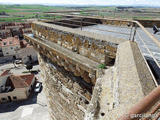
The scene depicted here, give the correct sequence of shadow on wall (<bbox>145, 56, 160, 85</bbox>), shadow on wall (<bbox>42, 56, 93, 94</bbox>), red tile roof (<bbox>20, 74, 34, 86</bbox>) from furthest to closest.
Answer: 1. red tile roof (<bbox>20, 74, 34, 86</bbox>)
2. shadow on wall (<bbox>42, 56, 93, 94</bbox>)
3. shadow on wall (<bbox>145, 56, 160, 85</bbox>)

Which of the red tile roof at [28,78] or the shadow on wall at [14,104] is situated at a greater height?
the red tile roof at [28,78]

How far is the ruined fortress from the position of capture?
49.4 inches

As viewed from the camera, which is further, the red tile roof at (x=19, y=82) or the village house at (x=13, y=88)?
the red tile roof at (x=19, y=82)

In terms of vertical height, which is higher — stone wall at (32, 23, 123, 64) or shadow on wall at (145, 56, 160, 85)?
stone wall at (32, 23, 123, 64)

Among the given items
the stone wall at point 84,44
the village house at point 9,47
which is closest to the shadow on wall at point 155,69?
the stone wall at point 84,44

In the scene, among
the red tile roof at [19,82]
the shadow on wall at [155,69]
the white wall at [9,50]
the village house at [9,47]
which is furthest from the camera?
the white wall at [9,50]

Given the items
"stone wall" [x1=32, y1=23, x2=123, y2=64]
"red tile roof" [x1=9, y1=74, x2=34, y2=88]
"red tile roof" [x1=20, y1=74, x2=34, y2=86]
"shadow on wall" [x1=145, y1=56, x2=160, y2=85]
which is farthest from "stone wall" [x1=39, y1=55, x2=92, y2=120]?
"red tile roof" [x1=20, y1=74, x2=34, y2=86]

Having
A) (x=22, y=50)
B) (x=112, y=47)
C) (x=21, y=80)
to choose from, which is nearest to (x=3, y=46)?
(x=22, y=50)

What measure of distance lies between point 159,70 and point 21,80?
2063 cm

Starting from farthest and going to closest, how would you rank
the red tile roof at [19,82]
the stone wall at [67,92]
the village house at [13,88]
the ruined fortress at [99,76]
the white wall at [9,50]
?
the white wall at [9,50]
the red tile roof at [19,82]
the village house at [13,88]
the stone wall at [67,92]
the ruined fortress at [99,76]

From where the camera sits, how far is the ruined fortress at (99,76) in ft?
4.12

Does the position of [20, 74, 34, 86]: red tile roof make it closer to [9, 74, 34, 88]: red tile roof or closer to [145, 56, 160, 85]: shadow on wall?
[9, 74, 34, 88]: red tile roof

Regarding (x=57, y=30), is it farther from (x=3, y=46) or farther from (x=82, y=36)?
(x=3, y=46)

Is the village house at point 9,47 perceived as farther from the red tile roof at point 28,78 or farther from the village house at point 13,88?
the village house at point 13,88
